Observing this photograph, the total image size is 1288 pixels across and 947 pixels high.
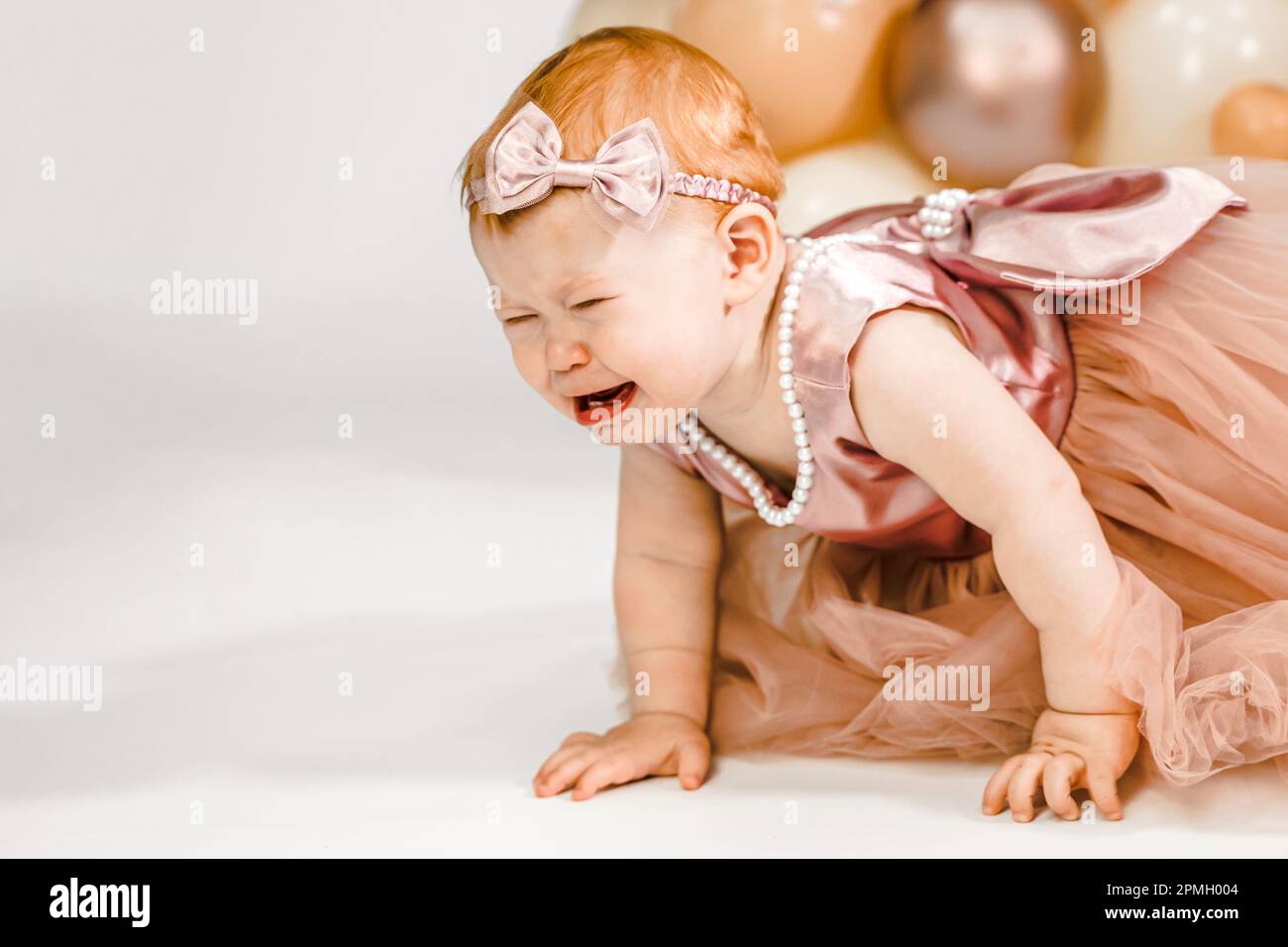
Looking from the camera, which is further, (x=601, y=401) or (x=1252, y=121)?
(x=1252, y=121)

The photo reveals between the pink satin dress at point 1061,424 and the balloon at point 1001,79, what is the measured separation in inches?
17.6

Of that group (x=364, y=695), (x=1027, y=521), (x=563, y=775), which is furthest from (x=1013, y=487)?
(x=364, y=695)

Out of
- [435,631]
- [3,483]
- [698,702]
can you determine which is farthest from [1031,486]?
[3,483]

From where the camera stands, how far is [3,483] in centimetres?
239

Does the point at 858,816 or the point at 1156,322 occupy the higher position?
the point at 1156,322

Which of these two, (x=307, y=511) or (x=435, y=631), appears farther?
(x=307, y=511)

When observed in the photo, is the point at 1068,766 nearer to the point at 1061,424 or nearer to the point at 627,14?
the point at 1061,424

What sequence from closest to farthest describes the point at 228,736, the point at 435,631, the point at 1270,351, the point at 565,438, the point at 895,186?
the point at 1270,351, the point at 228,736, the point at 435,631, the point at 895,186, the point at 565,438

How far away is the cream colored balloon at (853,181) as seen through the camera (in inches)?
87.4

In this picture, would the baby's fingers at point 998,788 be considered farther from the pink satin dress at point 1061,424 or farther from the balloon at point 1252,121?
the balloon at point 1252,121

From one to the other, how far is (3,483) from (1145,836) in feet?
5.62

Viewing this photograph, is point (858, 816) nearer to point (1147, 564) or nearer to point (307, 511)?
point (1147, 564)

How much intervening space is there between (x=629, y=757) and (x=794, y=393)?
0.36 meters

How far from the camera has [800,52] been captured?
214 cm
